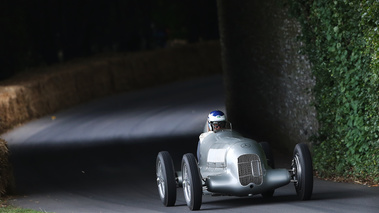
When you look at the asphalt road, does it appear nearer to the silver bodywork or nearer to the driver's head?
the silver bodywork

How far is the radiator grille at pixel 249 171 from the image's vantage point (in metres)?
11.8

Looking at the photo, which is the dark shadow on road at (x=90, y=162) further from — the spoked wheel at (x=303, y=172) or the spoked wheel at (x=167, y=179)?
the spoked wheel at (x=303, y=172)

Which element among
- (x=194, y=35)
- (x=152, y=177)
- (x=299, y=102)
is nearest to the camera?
(x=152, y=177)

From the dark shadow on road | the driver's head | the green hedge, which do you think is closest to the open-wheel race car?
the driver's head

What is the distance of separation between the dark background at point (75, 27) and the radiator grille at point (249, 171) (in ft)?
71.4

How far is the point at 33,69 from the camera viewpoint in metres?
30.9

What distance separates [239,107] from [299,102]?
4434 mm

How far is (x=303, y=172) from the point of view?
11.9 m

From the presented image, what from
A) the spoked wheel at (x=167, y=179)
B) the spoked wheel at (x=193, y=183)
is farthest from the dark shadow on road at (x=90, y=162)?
the spoked wheel at (x=193, y=183)

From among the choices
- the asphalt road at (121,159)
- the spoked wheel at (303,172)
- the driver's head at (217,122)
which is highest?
the driver's head at (217,122)

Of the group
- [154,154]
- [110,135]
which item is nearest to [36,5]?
[110,135]

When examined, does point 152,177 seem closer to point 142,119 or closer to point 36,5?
point 142,119

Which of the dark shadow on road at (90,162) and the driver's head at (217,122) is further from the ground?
the driver's head at (217,122)

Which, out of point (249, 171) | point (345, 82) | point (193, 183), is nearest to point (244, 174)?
point (249, 171)
